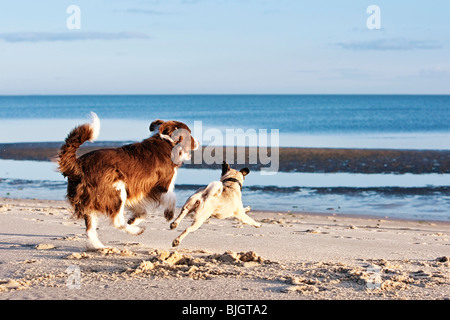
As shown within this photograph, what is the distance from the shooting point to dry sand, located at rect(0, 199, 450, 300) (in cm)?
470

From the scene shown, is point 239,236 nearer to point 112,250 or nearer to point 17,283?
point 112,250

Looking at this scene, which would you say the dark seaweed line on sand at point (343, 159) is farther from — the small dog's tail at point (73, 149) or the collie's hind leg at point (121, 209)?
the small dog's tail at point (73, 149)

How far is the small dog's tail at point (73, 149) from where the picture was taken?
589cm

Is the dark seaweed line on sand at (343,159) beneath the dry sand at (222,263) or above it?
above

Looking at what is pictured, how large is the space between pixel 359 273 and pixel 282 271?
2.34 ft

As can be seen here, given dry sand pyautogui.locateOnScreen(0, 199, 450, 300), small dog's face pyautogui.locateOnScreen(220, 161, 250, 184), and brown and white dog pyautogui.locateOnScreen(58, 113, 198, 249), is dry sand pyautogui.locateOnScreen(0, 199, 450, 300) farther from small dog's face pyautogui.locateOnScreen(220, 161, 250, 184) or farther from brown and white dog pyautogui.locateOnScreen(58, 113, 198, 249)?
small dog's face pyautogui.locateOnScreen(220, 161, 250, 184)

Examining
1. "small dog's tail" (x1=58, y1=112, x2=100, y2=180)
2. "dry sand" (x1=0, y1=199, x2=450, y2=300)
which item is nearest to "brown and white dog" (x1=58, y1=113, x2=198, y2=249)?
"small dog's tail" (x1=58, y1=112, x2=100, y2=180)

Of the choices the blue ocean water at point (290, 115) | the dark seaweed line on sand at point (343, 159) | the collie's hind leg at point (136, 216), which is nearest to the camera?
the collie's hind leg at point (136, 216)

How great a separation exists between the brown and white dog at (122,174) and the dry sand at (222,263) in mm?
451

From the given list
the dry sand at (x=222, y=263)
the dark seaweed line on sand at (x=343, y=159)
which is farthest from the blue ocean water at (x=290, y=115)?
the dry sand at (x=222, y=263)

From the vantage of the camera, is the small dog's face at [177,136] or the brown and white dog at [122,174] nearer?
the brown and white dog at [122,174]

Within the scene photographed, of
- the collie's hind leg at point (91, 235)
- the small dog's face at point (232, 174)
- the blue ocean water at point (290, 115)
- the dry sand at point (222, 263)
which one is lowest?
the dry sand at point (222, 263)

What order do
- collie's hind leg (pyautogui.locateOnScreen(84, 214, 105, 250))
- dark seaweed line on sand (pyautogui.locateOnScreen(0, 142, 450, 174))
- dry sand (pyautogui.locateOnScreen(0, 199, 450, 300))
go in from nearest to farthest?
dry sand (pyautogui.locateOnScreen(0, 199, 450, 300))
collie's hind leg (pyautogui.locateOnScreen(84, 214, 105, 250))
dark seaweed line on sand (pyautogui.locateOnScreen(0, 142, 450, 174))

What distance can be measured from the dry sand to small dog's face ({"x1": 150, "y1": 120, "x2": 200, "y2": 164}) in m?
1.08
